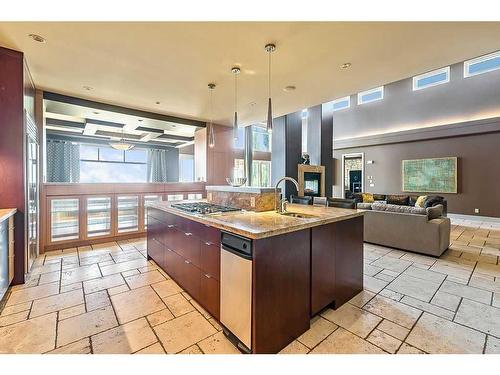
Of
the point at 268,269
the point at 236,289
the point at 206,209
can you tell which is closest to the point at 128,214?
the point at 206,209

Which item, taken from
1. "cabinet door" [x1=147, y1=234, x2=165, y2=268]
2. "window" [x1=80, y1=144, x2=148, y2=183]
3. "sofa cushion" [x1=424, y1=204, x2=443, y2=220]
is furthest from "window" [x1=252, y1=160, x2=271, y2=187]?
"cabinet door" [x1=147, y1=234, x2=165, y2=268]

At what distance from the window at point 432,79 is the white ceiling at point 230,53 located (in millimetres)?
5771

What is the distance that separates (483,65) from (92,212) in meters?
10.7

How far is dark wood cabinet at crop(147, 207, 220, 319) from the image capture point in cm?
200

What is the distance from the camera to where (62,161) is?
23.2 feet

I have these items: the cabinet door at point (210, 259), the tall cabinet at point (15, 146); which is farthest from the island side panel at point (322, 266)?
the tall cabinet at point (15, 146)

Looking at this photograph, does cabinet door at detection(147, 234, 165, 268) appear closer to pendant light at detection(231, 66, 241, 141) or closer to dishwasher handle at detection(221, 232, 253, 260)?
dishwasher handle at detection(221, 232, 253, 260)

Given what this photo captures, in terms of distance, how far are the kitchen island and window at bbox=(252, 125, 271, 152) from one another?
7437mm

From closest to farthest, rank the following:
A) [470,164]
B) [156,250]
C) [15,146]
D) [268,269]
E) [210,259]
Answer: [268,269], [210,259], [15,146], [156,250], [470,164]

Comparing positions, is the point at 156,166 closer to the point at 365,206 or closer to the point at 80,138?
the point at 80,138

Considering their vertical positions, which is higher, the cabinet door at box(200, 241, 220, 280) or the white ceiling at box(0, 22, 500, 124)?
the white ceiling at box(0, 22, 500, 124)
